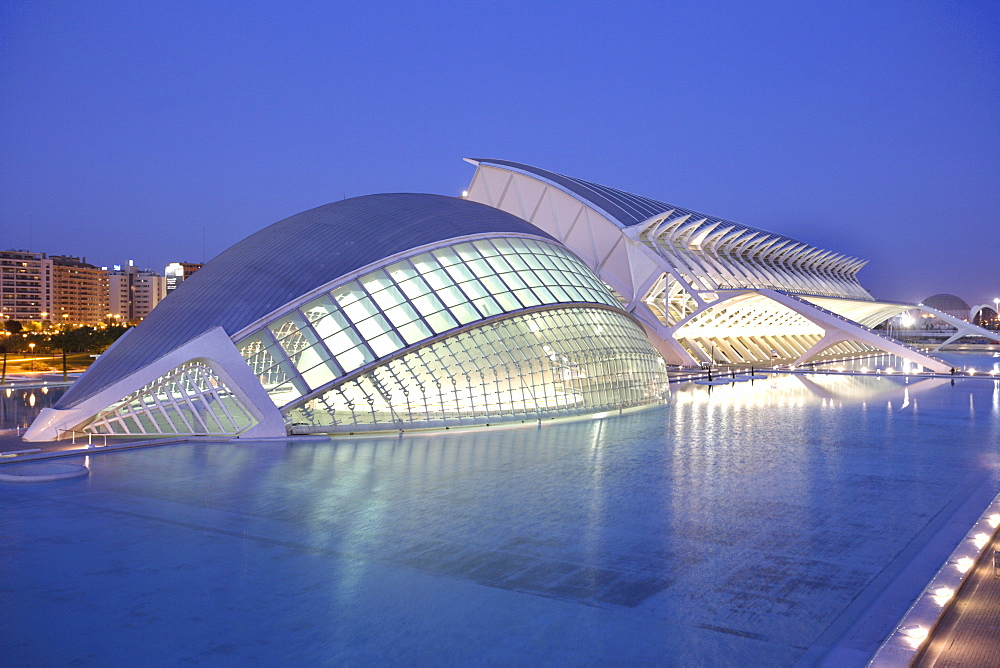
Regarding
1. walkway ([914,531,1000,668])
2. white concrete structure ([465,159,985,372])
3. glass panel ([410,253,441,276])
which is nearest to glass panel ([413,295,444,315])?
glass panel ([410,253,441,276])

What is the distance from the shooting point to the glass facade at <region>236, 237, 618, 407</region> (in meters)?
20.7

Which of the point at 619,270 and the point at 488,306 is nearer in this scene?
the point at 488,306

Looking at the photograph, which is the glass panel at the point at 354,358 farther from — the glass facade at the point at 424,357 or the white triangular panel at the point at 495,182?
the white triangular panel at the point at 495,182

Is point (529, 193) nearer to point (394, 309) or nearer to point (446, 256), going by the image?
point (446, 256)

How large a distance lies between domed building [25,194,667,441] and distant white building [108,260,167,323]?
185 m

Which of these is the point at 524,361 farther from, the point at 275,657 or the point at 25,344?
the point at 25,344

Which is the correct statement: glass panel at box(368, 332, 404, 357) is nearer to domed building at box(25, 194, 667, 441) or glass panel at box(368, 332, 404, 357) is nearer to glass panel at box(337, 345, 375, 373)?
domed building at box(25, 194, 667, 441)

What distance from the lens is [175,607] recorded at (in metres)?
8.24

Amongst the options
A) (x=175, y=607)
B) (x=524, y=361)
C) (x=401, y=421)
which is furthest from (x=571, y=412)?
(x=175, y=607)

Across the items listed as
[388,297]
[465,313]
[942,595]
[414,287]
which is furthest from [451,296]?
[942,595]

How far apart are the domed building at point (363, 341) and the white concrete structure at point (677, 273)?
24.2m

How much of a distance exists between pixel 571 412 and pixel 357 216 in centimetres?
933

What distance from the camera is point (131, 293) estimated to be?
19700 cm

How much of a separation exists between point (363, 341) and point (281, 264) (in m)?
3.92
